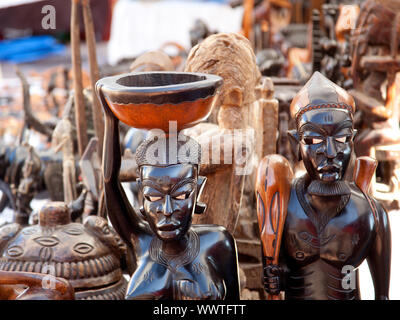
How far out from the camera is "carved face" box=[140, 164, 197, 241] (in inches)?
44.6

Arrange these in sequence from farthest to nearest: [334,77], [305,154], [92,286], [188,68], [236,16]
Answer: [236,16] → [334,77] → [188,68] → [92,286] → [305,154]

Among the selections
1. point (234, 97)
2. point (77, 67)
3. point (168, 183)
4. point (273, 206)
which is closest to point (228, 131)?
point (234, 97)

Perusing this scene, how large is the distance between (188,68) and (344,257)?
72 centimetres

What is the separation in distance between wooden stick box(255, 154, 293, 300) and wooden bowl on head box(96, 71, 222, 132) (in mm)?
253

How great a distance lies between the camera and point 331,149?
1.17m

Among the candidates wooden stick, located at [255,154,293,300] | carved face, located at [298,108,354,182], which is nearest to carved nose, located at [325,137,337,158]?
carved face, located at [298,108,354,182]

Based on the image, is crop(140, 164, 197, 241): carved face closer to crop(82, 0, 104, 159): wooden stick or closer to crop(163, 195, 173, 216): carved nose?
crop(163, 195, 173, 216): carved nose

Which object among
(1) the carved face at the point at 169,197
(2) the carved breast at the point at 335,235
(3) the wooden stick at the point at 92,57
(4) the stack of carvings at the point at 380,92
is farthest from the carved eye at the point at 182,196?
(4) the stack of carvings at the point at 380,92

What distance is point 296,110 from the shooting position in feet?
4.08

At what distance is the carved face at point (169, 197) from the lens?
1.13 metres

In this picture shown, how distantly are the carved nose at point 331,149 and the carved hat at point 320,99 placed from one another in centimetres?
9

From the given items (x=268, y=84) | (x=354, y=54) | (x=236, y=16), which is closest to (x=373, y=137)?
(x=354, y=54)

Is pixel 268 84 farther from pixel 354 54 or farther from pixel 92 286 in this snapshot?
pixel 92 286
